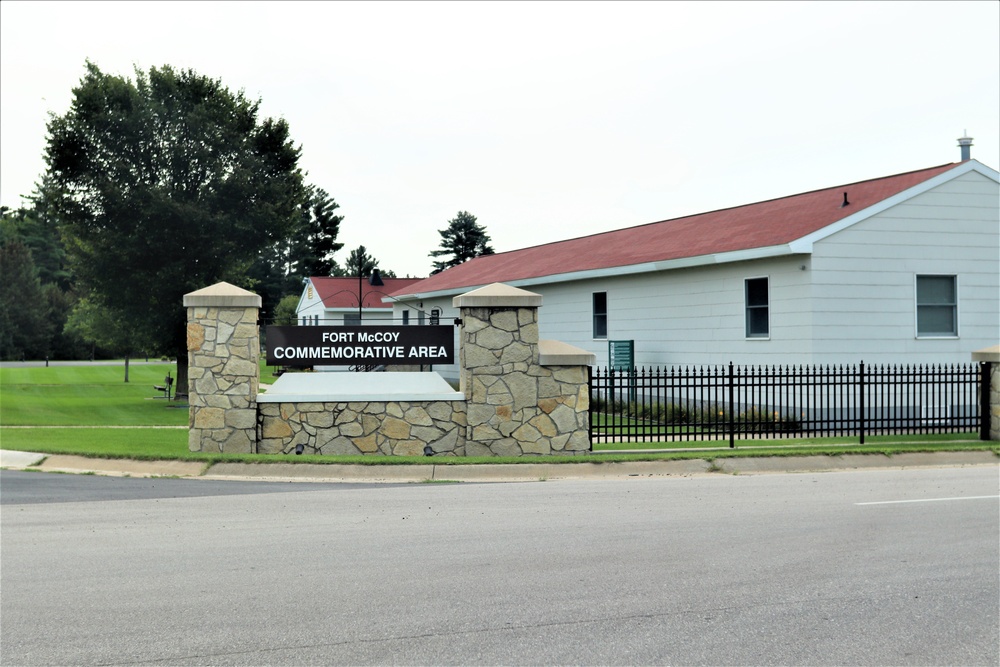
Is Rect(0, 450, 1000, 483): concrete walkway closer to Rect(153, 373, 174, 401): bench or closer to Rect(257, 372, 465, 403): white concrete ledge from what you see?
Rect(257, 372, 465, 403): white concrete ledge

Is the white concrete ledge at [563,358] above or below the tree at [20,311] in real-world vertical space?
below

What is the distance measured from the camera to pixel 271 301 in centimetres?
8306

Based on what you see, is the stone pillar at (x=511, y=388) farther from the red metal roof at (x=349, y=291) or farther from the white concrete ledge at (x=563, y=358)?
the red metal roof at (x=349, y=291)

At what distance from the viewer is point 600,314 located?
27688 mm

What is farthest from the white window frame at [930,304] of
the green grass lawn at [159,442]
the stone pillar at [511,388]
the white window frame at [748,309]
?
the stone pillar at [511,388]

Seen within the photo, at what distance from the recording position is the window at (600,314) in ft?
90.0

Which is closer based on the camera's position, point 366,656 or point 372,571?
point 366,656

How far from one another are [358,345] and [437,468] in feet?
9.84

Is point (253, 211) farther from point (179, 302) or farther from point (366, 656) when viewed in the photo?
point (366, 656)

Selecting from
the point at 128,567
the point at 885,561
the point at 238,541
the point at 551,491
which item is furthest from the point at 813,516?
the point at 128,567

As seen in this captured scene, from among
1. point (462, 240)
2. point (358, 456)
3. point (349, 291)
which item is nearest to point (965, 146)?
point (358, 456)

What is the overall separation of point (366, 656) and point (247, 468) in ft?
30.1

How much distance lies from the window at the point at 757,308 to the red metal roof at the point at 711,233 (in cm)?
95

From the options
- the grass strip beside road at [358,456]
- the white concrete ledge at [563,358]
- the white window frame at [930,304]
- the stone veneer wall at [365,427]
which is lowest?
the grass strip beside road at [358,456]
